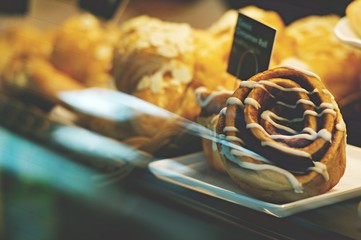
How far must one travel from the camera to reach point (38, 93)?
1.46m

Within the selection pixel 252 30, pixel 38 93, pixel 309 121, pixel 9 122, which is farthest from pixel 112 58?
pixel 309 121

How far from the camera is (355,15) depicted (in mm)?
996

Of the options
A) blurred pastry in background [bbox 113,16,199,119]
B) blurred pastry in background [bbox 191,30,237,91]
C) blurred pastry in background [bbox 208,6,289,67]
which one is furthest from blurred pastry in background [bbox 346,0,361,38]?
blurred pastry in background [bbox 113,16,199,119]

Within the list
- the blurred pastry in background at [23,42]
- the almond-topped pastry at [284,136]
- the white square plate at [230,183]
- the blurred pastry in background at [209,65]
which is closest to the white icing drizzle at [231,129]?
the almond-topped pastry at [284,136]

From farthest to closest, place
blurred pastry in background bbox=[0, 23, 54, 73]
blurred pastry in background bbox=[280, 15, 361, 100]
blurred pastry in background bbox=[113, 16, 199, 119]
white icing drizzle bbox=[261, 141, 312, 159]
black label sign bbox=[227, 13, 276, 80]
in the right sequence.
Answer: blurred pastry in background bbox=[0, 23, 54, 73] < blurred pastry in background bbox=[113, 16, 199, 119] < blurred pastry in background bbox=[280, 15, 361, 100] < black label sign bbox=[227, 13, 276, 80] < white icing drizzle bbox=[261, 141, 312, 159]

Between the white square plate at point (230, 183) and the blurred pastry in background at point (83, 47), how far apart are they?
429 millimetres

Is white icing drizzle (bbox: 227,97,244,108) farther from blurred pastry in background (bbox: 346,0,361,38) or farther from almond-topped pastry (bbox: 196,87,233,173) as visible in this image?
blurred pastry in background (bbox: 346,0,361,38)

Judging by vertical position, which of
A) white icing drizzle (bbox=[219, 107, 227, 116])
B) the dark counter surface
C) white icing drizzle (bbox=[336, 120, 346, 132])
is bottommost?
the dark counter surface

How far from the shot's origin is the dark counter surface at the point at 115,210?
0.88 m

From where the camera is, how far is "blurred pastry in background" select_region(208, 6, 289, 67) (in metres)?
1.11

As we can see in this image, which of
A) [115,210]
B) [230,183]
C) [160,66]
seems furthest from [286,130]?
[115,210]

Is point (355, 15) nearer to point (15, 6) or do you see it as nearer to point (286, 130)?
point (286, 130)

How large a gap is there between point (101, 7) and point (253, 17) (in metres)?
0.54

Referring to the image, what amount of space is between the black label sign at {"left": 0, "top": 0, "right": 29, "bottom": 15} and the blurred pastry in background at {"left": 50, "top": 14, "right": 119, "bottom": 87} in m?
0.14
